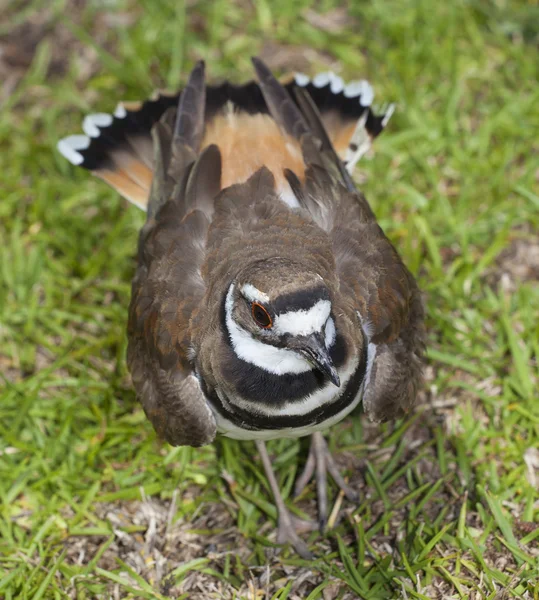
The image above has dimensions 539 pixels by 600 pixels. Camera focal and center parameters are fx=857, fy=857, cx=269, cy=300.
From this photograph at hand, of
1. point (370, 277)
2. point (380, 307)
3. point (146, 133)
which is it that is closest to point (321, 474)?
point (380, 307)

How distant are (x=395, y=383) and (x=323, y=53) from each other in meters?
4.07

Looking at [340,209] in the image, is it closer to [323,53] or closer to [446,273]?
[446,273]

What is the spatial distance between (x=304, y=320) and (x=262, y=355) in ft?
1.24

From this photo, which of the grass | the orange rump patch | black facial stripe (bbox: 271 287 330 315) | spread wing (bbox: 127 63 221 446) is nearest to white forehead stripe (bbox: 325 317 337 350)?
black facial stripe (bbox: 271 287 330 315)

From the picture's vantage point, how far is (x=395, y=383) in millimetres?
4516

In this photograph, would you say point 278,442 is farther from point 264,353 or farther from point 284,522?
point 264,353

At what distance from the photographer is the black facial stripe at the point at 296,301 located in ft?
12.4

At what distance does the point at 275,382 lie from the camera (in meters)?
4.11

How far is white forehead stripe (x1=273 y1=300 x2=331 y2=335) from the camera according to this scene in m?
3.79

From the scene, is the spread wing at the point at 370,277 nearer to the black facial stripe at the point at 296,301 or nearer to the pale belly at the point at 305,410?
the pale belly at the point at 305,410

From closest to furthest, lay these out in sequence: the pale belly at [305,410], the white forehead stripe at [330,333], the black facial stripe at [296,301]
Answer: the black facial stripe at [296,301], the white forehead stripe at [330,333], the pale belly at [305,410]

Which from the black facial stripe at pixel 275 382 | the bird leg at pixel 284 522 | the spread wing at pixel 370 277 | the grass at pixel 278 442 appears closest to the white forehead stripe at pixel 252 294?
the black facial stripe at pixel 275 382

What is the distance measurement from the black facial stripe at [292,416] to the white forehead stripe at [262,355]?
0.82 feet


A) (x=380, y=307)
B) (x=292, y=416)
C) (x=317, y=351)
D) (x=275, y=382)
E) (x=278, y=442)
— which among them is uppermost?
(x=380, y=307)
